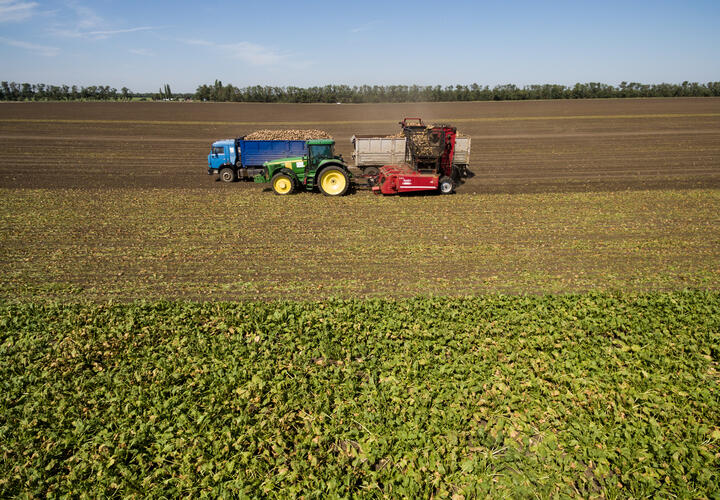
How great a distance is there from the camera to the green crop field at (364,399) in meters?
4.91

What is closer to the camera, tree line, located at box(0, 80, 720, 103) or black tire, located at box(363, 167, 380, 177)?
black tire, located at box(363, 167, 380, 177)

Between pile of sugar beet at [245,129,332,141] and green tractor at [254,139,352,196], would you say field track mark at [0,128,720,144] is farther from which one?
green tractor at [254,139,352,196]

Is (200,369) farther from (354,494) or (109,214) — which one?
(109,214)

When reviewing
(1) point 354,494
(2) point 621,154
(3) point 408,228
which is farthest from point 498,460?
(2) point 621,154

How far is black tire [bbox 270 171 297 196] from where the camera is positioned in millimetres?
17891

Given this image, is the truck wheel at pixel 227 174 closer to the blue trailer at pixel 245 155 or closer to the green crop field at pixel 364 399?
the blue trailer at pixel 245 155

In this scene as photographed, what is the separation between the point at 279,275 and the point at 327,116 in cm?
4479

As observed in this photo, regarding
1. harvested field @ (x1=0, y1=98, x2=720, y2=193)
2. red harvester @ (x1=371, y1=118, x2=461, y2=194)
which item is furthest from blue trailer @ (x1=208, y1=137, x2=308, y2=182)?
red harvester @ (x1=371, y1=118, x2=461, y2=194)

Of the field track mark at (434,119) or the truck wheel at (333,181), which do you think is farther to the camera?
the field track mark at (434,119)

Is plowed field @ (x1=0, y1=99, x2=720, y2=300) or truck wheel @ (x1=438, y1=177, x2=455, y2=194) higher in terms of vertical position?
truck wheel @ (x1=438, y1=177, x2=455, y2=194)

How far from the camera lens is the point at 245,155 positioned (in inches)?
770

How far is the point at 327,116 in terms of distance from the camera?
2040 inches

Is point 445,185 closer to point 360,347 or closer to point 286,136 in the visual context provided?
point 286,136

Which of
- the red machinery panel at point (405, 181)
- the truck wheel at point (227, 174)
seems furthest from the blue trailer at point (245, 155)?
the red machinery panel at point (405, 181)
